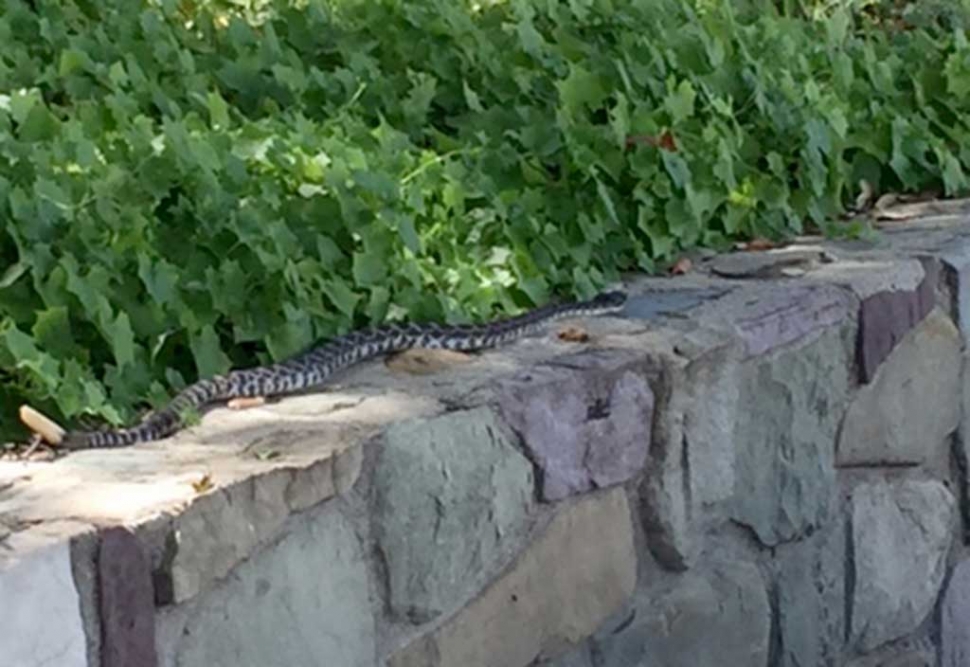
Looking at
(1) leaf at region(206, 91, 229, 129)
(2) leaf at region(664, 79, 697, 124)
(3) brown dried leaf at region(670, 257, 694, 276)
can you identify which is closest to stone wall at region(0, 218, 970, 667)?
(3) brown dried leaf at region(670, 257, 694, 276)

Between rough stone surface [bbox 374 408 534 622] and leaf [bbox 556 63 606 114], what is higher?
leaf [bbox 556 63 606 114]

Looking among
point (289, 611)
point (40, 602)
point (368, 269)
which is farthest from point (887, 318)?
point (40, 602)

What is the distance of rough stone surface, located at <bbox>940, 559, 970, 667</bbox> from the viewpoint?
5.87 meters

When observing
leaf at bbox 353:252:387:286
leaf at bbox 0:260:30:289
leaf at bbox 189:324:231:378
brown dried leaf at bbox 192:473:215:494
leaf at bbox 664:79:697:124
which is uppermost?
leaf at bbox 664:79:697:124

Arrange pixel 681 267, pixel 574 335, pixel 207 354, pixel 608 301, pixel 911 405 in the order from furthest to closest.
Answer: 1. pixel 911 405
2. pixel 681 267
3. pixel 608 301
4. pixel 574 335
5. pixel 207 354

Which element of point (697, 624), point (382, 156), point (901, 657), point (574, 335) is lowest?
point (901, 657)

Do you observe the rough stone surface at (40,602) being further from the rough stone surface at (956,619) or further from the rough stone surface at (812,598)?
the rough stone surface at (956,619)

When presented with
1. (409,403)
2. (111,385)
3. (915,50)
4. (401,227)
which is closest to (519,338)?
(401,227)

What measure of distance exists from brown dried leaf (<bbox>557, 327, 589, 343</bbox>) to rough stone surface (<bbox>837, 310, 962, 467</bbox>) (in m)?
1.07

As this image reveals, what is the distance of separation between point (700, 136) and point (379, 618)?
266 cm

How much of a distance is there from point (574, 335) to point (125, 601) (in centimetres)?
176

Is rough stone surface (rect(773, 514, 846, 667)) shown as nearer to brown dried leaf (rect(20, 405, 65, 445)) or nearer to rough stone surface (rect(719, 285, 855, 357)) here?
rough stone surface (rect(719, 285, 855, 357))

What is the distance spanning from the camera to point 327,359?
4199mm

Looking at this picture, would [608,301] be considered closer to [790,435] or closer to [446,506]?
[790,435]
